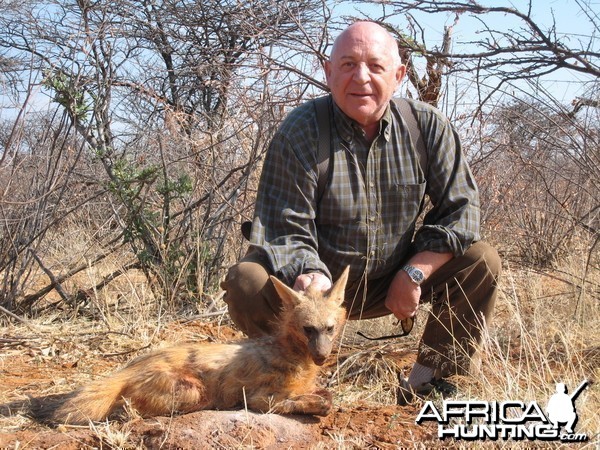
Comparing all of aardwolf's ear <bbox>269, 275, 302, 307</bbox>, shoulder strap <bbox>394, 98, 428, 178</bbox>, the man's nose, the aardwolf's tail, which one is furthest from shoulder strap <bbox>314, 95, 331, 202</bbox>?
the aardwolf's tail

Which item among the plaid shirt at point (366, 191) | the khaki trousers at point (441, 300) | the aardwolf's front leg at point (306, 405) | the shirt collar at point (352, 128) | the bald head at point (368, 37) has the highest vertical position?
the bald head at point (368, 37)

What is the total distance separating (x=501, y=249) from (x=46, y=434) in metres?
5.48

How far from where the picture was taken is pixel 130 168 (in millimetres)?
6711

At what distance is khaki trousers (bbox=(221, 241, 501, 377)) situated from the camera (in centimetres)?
414

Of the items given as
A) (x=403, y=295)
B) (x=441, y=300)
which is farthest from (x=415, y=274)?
(x=441, y=300)

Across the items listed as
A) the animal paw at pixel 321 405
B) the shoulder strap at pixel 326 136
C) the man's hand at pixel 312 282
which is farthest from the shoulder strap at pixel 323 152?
the animal paw at pixel 321 405

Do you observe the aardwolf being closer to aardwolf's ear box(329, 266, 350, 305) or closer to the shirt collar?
aardwolf's ear box(329, 266, 350, 305)

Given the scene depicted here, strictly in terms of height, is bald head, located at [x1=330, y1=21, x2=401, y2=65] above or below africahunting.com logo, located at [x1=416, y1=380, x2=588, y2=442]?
above

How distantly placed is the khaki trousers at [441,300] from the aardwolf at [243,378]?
0.41m

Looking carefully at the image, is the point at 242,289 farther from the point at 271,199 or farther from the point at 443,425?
the point at 443,425

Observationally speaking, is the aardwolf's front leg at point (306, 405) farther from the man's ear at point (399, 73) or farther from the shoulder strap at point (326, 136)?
the man's ear at point (399, 73)

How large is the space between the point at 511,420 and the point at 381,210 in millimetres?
1562

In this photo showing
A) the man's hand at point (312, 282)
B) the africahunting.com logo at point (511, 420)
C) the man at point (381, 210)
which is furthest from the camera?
the man at point (381, 210)

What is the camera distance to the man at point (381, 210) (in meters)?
4.27
